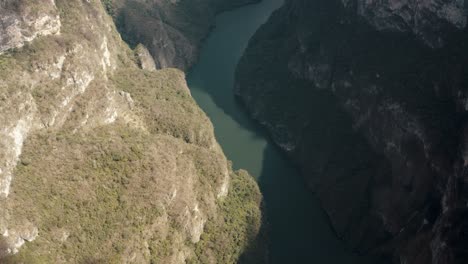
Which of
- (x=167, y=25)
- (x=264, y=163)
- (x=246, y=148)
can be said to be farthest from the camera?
(x=167, y=25)

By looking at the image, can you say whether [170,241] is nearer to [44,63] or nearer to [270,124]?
[44,63]

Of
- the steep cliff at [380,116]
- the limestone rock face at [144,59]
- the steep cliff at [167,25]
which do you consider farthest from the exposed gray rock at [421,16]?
the steep cliff at [167,25]

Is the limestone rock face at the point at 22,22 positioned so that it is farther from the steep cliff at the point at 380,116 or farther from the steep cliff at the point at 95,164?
the steep cliff at the point at 380,116

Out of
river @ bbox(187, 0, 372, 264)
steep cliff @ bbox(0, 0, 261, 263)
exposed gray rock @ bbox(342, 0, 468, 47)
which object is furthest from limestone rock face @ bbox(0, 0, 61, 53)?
exposed gray rock @ bbox(342, 0, 468, 47)

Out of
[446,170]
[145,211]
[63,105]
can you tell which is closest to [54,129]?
[63,105]

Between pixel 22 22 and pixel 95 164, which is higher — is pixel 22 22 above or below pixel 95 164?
above

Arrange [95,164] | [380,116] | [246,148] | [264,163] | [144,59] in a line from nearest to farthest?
[95,164]
[380,116]
[264,163]
[246,148]
[144,59]

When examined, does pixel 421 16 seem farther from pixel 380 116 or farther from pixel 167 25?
pixel 167 25

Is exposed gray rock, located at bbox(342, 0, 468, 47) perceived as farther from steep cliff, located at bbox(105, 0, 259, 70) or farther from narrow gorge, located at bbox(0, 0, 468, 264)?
steep cliff, located at bbox(105, 0, 259, 70)

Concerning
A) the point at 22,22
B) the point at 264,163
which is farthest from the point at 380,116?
the point at 22,22

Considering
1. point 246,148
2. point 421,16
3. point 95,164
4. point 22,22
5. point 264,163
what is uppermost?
point 421,16
